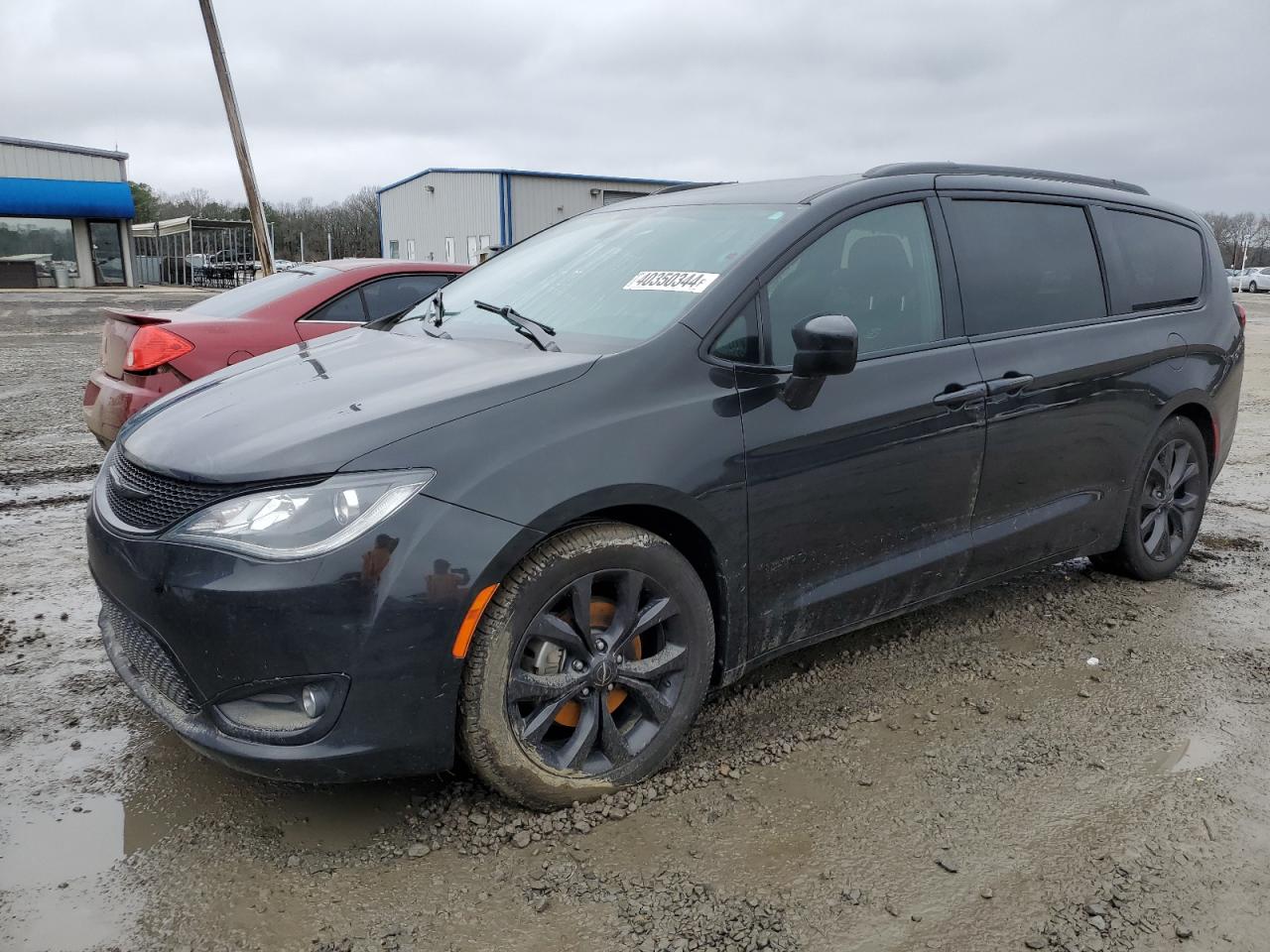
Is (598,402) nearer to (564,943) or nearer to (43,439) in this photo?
(564,943)

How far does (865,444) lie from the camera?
3057 mm

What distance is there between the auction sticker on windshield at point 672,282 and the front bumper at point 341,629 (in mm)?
1031

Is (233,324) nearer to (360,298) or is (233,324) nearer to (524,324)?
(360,298)

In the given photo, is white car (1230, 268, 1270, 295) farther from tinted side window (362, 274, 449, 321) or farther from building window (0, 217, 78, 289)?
building window (0, 217, 78, 289)

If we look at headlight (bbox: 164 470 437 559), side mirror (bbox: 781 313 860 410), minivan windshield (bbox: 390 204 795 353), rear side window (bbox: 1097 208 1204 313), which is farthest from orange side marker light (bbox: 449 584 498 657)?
rear side window (bbox: 1097 208 1204 313)

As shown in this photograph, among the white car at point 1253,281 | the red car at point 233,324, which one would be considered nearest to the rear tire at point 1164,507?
the red car at point 233,324

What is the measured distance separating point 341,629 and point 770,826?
4.13 ft

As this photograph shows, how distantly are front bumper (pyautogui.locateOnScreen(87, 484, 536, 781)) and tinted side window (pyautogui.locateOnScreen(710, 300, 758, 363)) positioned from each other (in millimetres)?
871

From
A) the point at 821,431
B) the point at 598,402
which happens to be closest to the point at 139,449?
the point at 598,402

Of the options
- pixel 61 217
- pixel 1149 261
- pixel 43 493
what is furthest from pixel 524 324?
pixel 61 217

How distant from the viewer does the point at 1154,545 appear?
4445mm

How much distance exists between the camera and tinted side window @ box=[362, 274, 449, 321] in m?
6.22

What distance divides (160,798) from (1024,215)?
141 inches

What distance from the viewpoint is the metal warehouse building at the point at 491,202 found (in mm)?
35969
